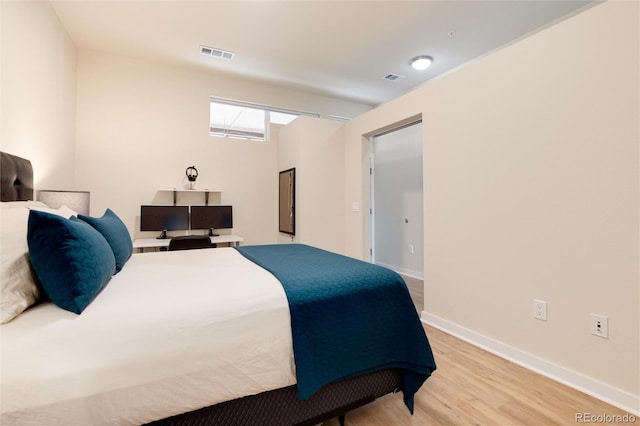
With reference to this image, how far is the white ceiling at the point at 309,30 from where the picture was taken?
8.68 feet

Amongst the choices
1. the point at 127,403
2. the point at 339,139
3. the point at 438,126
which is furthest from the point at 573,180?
the point at 339,139

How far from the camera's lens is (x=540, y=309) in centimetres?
196

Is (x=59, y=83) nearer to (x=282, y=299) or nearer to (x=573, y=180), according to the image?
(x=282, y=299)

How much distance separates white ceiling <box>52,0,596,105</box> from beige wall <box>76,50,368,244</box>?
0.91ft

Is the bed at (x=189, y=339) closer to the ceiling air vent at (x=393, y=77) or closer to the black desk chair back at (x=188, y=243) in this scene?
the black desk chair back at (x=188, y=243)

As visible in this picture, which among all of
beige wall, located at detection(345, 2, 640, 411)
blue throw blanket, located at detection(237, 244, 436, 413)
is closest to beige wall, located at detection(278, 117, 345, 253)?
beige wall, located at detection(345, 2, 640, 411)

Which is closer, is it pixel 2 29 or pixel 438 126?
pixel 2 29

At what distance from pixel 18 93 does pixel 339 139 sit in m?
3.24

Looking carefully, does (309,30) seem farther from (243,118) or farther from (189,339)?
(189,339)

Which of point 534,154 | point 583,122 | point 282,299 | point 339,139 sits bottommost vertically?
point 282,299

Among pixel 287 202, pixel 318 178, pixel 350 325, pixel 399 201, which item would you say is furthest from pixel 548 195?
pixel 287 202

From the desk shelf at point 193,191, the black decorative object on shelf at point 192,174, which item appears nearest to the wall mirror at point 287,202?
the desk shelf at point 193,191

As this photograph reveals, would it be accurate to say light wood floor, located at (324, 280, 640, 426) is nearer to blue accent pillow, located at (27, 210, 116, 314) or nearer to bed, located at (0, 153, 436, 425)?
bed, located at (0, 153, 436, 425)

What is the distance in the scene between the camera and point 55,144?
2779 millimetres
